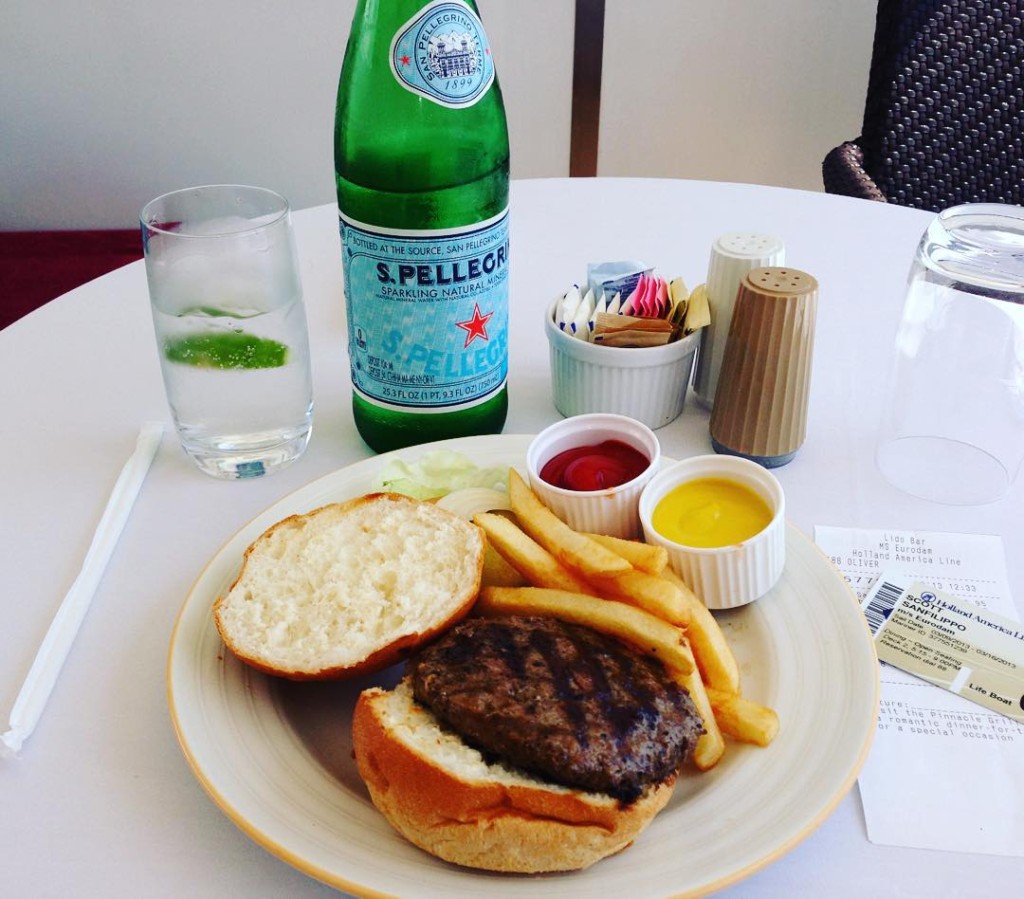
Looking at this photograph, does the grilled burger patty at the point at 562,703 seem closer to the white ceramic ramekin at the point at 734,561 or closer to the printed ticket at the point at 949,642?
the white ceramic ramekin at the point at 734,561

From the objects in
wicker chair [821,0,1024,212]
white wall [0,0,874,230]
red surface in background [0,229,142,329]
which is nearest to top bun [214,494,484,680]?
wicker chair [821,0,1024,212]

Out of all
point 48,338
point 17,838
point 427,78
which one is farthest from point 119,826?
point 48,338

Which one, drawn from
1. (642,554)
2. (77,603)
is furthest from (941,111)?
(77,603)

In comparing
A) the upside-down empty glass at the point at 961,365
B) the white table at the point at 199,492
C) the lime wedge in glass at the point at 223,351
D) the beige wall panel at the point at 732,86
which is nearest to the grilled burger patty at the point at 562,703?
the white table at the point at 199,492

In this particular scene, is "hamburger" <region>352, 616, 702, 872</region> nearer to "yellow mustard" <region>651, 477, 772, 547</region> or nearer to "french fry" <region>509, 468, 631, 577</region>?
"french fry" <region>509, 468, 631, 577</region>

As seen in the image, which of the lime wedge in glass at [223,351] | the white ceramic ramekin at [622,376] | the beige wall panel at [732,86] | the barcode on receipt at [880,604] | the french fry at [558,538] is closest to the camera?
the french fry at [558,538]
